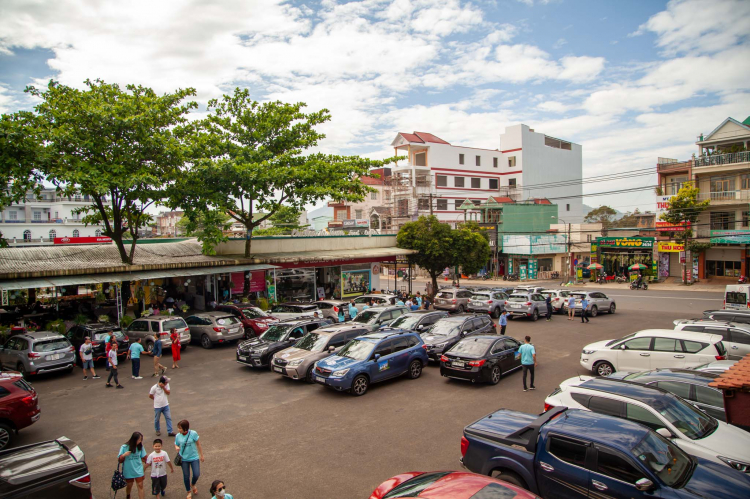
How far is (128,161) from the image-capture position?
63.7 feet

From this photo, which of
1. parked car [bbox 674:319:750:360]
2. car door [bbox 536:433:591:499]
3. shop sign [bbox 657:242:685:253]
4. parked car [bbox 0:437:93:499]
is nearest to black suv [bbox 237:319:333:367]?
parked car [bbox 0:437:93:499]

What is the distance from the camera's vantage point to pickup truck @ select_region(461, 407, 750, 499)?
5266 millimetres

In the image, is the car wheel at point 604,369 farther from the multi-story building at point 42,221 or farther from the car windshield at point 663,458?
the multi-story building at point 42,221

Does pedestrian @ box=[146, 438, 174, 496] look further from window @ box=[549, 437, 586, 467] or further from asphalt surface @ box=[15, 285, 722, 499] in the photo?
window @ box=[549, 437, 586, 467]

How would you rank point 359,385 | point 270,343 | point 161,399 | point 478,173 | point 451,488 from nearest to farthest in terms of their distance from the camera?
point 451,488 < point 161,399 < point 359,385 < point 270,343 < point 478,173

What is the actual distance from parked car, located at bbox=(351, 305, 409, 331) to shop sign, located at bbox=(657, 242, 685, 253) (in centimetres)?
3470

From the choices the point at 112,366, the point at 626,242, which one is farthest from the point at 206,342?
the point at 626,242

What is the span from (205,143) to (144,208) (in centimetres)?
464

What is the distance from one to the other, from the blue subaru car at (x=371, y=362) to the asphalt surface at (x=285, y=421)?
42cm

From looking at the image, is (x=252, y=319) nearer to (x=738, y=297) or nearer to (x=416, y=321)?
(x=416, y=321)

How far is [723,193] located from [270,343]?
42.8 m

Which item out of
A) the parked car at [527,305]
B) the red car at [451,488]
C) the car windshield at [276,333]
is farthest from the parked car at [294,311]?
the red car at [451,488]

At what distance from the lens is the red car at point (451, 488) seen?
4.52 meters

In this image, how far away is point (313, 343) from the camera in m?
14.3
